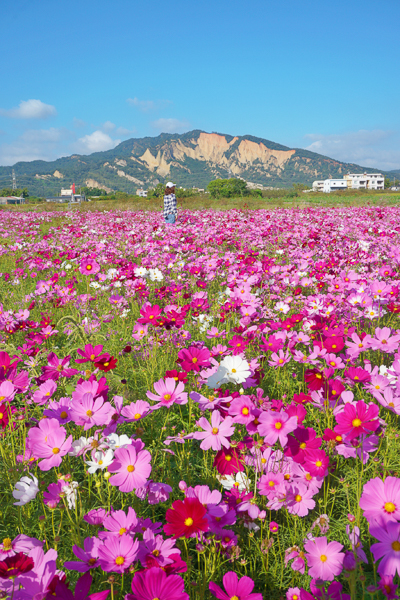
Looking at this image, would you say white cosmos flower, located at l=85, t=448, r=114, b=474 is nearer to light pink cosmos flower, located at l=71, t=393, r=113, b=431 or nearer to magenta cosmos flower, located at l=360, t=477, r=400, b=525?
light pink cosmos flower, located at l=71, t=393, r=113, b=431

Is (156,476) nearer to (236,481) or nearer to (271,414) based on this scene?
(236,481)

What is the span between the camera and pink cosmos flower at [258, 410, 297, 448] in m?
0.95

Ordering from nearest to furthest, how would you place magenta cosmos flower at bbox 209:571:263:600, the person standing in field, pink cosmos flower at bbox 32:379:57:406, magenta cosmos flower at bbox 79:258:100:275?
magenta cosmos flower at bbox 209:571:263:600, pink cosmos flower at bbox 32:379:57:406, magenta cosmos flower at bbox 79:258:100:275, the person standing in field

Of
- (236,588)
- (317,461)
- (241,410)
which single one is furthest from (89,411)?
(317,461)

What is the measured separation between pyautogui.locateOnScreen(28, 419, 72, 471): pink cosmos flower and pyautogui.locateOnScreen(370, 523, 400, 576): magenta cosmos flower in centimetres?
79

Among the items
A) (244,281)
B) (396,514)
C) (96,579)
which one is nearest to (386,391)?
(396,514)

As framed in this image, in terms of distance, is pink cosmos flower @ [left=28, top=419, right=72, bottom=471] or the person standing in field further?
the person standing in field

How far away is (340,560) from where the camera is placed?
0.82 metres

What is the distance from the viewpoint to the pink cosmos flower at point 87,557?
0.75 m

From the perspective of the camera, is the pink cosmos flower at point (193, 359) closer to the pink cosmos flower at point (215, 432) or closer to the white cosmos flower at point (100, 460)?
the pink cosmos flower at point (215, 432)

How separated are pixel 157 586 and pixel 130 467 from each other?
0.31 metres

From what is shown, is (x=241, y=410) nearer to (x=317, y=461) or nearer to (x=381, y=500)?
(x=317, y=461)

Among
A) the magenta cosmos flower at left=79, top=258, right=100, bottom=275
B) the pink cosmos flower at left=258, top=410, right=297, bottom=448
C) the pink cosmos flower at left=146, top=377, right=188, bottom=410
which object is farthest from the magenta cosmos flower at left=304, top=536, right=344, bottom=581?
the magenta cosmos flower at left=79, top=258, right=100, bottom=275

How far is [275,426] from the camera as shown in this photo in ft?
3.20
